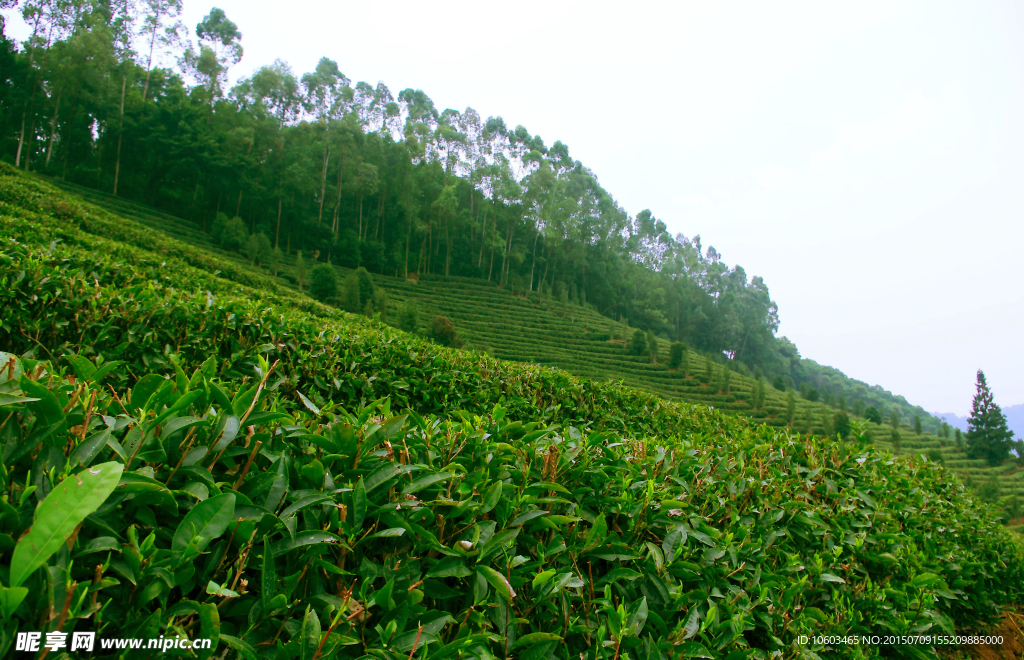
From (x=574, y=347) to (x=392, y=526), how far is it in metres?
30.4

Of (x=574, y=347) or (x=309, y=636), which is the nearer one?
(x=309, y=636)

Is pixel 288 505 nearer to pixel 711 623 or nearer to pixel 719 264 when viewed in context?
pixel 711 623

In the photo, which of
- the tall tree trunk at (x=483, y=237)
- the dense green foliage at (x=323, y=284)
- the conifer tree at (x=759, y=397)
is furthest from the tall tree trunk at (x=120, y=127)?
the conifer tree at (x=759, y=397)

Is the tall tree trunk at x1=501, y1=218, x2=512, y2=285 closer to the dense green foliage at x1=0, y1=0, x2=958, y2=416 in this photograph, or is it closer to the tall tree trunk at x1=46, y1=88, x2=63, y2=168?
the dense green foliage at x1=0, y1=0, x2=958, y2=416

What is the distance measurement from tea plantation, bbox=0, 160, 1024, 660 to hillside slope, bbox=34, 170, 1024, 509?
20.6 metres

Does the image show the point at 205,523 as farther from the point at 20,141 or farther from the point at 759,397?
the point at 20,141

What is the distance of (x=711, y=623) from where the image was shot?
1.18 m

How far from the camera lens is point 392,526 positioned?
0.94 meters

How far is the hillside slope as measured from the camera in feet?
84.8

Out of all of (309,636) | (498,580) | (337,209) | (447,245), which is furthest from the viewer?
(447,245)

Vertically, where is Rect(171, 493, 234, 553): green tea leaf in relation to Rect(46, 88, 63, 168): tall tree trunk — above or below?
below

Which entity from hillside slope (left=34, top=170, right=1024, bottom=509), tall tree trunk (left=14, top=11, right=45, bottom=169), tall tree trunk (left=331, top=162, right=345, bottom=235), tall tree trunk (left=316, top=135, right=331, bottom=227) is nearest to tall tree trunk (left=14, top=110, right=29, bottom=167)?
tall tree trunk (left=14, top=11, right=45, bottom=169)

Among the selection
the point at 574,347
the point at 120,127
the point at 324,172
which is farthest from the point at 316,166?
the point at 574,347

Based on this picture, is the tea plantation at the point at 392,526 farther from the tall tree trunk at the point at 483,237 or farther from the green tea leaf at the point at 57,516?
the tall tree trunk at the point at 483,237
